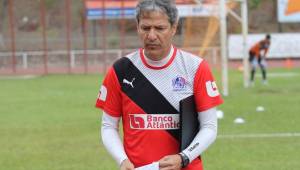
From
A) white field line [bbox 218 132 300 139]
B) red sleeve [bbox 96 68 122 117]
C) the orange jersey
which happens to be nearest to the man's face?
red sleeve [bbox 96 68 122 117]

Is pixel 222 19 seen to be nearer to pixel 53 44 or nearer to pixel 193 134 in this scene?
pixel 193 134

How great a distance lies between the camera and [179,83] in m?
4.26

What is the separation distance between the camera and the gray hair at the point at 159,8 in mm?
4090

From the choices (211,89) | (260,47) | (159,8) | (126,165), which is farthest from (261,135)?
(260,47)

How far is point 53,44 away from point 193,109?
45.3 metres

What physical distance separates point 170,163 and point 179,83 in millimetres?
472

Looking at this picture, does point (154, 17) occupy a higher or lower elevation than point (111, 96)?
higher

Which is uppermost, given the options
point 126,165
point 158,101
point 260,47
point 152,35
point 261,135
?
point 152,35

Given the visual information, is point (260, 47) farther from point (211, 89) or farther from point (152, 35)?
point (152, 35)

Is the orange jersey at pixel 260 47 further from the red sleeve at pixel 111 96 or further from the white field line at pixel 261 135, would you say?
the red sleeve at pixel 111 96

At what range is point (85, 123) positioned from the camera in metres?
16.3

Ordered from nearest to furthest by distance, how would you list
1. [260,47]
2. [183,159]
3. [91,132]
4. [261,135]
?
[183,159] < [261,135] < [91,132] < [260,47]

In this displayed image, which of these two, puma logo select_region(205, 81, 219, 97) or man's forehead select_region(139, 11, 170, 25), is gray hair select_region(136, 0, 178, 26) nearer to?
man's forehead select_region(139, 11, 170, 25)

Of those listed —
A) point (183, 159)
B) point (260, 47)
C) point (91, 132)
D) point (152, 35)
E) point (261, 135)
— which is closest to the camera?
point (152, 35)
